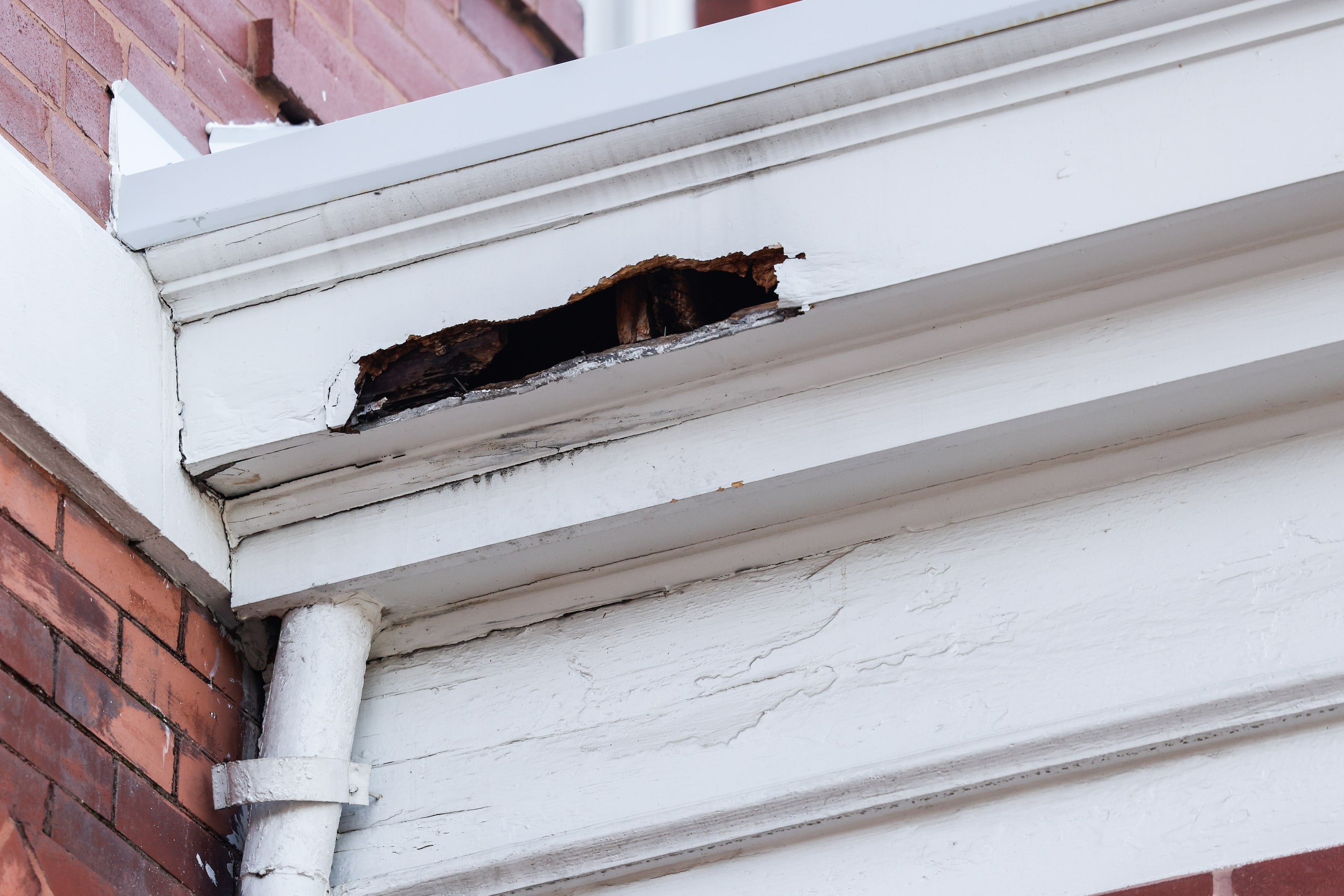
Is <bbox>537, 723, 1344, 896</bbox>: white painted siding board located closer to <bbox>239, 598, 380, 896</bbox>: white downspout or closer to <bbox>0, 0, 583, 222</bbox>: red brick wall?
<bbox>239, 598, 380, 896</bbox>: white downspout

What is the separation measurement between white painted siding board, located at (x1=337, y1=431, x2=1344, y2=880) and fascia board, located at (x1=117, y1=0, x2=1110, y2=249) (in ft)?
1.94

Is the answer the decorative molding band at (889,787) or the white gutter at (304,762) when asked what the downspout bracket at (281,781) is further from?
the decorative molding band at (889,787)

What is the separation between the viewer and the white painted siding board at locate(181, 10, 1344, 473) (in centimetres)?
149

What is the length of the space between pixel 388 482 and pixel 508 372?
0.21 m

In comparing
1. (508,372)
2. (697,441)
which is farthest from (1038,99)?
(508,372)

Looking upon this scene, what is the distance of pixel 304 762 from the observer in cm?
160

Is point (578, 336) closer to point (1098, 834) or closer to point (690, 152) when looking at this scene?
point (690, 152)

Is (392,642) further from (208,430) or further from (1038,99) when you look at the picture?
(1038,99)

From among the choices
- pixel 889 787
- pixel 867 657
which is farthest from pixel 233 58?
pixel 889 787

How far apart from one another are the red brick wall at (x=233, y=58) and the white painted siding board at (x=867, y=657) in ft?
2.78

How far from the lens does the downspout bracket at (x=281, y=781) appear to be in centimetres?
158

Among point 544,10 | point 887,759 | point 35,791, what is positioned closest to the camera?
point 35,791

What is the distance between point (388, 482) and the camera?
68.2 inches

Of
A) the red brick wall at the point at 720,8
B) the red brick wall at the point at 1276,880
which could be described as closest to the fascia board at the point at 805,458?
the red brick wall at the point at 1276,880
